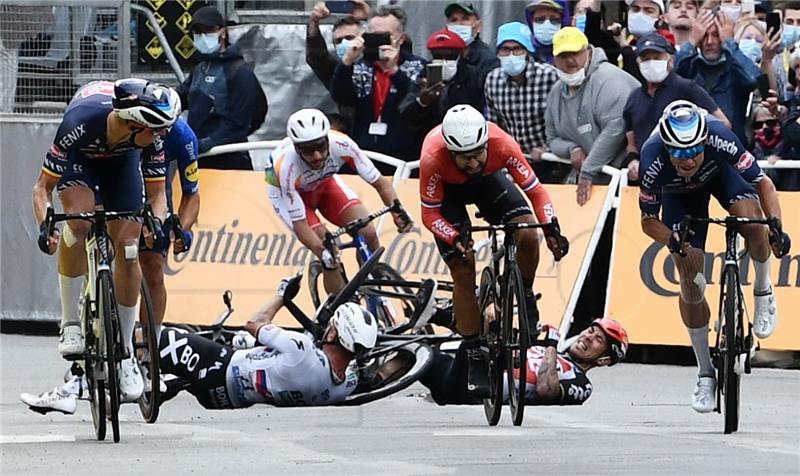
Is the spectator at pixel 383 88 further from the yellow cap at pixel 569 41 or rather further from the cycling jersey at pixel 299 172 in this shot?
the yellow cap at pixel 569 41

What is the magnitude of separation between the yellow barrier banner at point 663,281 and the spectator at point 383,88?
2.11 metres

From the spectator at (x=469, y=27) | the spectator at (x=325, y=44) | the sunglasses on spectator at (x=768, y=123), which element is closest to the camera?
the sunglasses on spectator at (x=768, y=123)

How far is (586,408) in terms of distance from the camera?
496 inches

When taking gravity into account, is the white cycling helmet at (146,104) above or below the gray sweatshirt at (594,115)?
above

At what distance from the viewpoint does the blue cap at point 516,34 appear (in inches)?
609

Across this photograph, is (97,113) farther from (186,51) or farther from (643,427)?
(186,51)

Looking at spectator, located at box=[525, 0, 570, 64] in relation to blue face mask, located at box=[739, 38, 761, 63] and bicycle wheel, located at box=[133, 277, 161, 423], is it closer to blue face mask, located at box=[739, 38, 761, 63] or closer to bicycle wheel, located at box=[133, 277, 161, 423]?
blue face mask, located at box=[739, 38, 761, 63]

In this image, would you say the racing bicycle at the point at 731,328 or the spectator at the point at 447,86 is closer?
the racing bicycle at the point at 731,328

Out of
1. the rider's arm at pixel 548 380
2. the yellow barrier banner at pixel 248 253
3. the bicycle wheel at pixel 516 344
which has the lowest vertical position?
the yellow barrier banner at pixel 248 253

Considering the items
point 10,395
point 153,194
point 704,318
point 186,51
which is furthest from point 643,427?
point 186,51

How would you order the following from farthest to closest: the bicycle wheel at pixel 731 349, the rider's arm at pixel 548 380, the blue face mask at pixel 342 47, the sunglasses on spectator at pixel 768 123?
the blue face mask at pixel 342 47
the sunglasses on spectator at pixel 768 123
the rider's arm at pixel 548 380
the bicycle wheel at pixel 731 349

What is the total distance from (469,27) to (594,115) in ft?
5.02

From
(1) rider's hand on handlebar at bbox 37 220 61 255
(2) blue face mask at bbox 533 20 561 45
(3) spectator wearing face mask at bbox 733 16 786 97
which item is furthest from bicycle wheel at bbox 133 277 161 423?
(3) spectator wearing face mask at bbox 733 16 786 97

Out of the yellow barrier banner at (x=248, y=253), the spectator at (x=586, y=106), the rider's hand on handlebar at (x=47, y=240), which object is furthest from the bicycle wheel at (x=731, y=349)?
the yellow barrier banner at (x=248, y=253)
